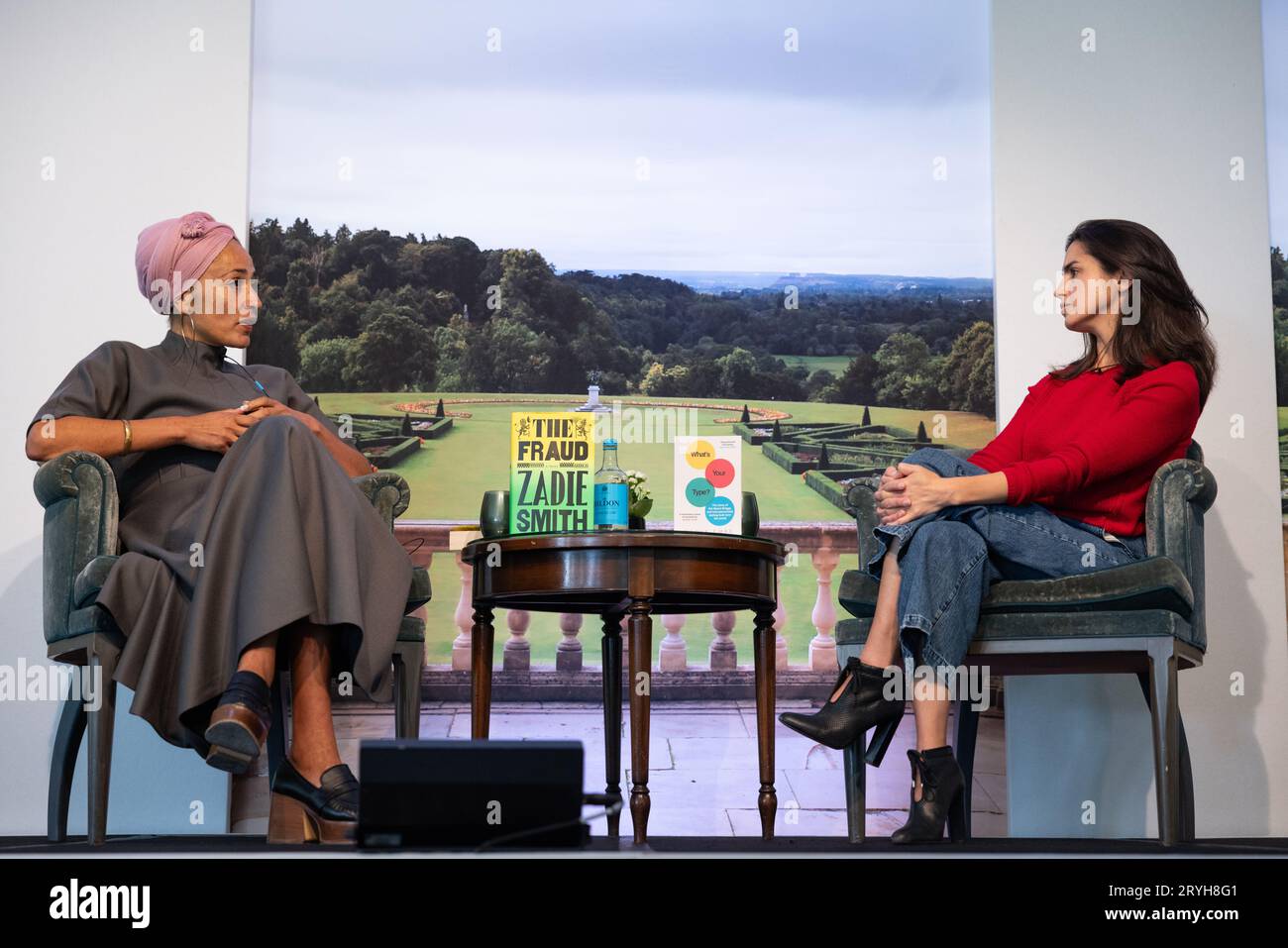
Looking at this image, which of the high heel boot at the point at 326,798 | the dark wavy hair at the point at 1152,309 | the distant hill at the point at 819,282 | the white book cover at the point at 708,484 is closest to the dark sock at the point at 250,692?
the high heel boot at the point at 326,798

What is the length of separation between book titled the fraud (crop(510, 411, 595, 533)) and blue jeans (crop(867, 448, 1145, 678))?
695mm

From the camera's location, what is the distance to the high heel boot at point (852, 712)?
271cm

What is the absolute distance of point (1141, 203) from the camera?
415 centimetres

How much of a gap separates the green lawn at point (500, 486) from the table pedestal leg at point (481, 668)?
1.54m

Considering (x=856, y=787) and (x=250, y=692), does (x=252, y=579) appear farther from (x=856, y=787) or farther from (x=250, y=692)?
(x=856, y=787)

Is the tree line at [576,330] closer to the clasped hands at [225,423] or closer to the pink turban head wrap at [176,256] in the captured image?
the pink turban head wrap at [176,256]

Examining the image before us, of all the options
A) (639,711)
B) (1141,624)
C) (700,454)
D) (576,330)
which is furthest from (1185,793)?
(576,330)

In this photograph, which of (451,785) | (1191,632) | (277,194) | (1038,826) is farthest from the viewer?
(277,194)

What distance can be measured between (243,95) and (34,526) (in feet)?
4.48

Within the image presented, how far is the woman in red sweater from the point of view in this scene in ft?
8.93

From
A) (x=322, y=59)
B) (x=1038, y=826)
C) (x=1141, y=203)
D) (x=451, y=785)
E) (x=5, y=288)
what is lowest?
(x=1038, y=826)
